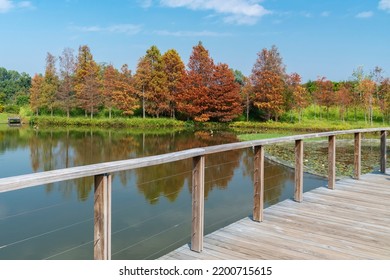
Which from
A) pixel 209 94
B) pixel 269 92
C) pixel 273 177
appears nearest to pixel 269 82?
pixel 269 92

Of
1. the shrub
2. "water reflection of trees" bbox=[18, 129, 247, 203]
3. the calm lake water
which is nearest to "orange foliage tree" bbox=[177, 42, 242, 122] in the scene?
"water reflection of trees" bbox=[18, 129, 247, 203]

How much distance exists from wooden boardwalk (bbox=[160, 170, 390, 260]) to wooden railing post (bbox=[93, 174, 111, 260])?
0.72 metres

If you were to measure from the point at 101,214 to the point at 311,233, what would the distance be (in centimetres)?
208

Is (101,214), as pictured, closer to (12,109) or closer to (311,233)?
(311,233)

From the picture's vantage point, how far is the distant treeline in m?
30.5

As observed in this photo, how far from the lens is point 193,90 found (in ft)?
105

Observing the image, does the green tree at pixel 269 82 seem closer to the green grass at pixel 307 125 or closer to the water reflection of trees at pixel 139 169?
the green grass at pixel 307 125

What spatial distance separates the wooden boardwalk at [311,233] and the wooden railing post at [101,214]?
72 centimetres

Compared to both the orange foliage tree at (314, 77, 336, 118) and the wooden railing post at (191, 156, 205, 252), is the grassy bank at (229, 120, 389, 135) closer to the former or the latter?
the orange foliage tree at (314, 77, 336, 118)

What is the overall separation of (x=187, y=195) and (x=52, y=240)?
3.35m

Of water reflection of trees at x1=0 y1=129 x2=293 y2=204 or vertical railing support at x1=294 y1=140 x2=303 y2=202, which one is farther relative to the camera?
water reflection of trees at x1=0 y1=129 x2=293 y2=204

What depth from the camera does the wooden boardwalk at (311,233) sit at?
2.90 metres

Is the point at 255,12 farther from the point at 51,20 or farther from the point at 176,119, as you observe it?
the point at 51,20

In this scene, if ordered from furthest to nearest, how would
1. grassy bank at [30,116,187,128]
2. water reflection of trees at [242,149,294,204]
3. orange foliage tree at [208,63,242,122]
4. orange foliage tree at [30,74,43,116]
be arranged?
1. orange foliage tree at [30,74,43,116]
2. grassy bank at [30,116,187,128]
3. orange foliage tree at [208,63,242,122]
4. water reflection of trees at [242,149,294,204]
